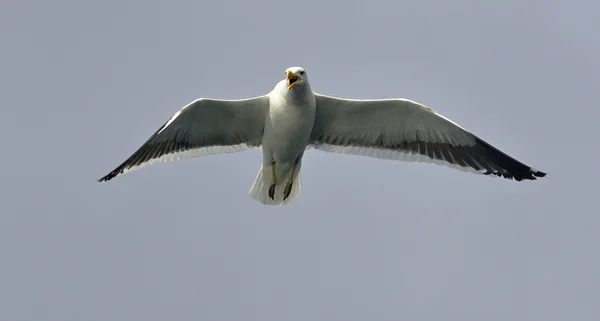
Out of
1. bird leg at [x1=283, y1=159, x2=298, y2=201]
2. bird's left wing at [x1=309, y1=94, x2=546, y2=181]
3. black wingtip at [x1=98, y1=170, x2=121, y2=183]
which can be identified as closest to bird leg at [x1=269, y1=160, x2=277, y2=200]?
bird leg at [x1=283, y1=159, x2=298, y2=201]

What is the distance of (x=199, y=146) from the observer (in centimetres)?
1348

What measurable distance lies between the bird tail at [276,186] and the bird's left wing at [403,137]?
63 centimetres

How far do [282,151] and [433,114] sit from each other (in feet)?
6.99

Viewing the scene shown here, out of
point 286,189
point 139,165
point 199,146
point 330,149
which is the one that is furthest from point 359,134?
point 139,165

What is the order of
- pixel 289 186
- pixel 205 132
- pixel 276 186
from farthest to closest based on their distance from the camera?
1. pixel 276 186
2. pixel 289 186
3. pixel 205 132

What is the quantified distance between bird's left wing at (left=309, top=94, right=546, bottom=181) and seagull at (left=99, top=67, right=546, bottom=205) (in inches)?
0.5

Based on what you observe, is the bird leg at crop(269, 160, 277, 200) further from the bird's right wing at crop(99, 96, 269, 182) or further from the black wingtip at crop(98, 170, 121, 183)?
the black wingtip at crop(98, 170, 121, 183)

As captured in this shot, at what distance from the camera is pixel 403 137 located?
1353 cm

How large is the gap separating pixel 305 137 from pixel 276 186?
A: 1.14 metres

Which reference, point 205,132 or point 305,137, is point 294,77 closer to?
point 305,137

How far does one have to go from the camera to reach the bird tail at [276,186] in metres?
13.4

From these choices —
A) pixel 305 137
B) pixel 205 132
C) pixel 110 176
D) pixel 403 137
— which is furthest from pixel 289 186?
pixel 110 176

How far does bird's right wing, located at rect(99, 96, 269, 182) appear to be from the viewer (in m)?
12.7

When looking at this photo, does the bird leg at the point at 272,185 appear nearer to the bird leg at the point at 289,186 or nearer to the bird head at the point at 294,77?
the bird leg at the point at 289,186
